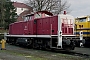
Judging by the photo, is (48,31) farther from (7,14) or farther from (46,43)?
(7,14)

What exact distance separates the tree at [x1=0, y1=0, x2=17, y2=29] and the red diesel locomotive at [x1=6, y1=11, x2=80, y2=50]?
28389 mm

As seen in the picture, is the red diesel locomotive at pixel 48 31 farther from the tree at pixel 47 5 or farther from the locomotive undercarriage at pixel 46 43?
the tree at pixel 47 5

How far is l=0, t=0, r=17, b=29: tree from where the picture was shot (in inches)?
1951

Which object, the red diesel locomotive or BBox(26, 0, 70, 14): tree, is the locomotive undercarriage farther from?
BBox(26, 0, 70, 14): tree

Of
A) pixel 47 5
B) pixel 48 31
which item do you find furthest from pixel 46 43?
pixel 47 5

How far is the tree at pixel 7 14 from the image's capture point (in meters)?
49.6

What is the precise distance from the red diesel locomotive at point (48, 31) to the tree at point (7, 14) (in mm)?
28389

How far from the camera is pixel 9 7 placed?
173 feet

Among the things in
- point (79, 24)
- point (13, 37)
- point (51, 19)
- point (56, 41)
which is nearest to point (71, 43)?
point (56, 41)

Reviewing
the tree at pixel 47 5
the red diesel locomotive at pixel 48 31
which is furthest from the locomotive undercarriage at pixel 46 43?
the tree at pixel 47 5

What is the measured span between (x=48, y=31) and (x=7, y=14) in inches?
1395

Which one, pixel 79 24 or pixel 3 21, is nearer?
pixel 79 24

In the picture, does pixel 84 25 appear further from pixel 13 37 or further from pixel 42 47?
pixel 13 37

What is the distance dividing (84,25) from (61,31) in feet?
20.4
